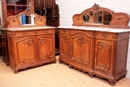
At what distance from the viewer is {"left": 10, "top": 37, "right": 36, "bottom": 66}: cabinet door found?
2.83 m

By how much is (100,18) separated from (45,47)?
4.71ft

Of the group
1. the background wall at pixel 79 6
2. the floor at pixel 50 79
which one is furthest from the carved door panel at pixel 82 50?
the background wall at pixel 79 6

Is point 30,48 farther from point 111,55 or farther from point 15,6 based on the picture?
point 111,55

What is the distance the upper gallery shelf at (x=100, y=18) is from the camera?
2520 mm

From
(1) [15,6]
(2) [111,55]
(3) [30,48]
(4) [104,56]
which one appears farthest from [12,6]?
(2) [111,55]

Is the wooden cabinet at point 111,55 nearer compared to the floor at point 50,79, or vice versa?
the wooden cabinet at point 111,55

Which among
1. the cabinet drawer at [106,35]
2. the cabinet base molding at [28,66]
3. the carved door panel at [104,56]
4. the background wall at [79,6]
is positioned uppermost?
the background wall at [79,6]

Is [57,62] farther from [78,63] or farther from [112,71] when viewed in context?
[112,71]

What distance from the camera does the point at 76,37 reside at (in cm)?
290

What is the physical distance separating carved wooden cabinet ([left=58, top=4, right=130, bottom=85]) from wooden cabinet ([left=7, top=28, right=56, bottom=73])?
382mm

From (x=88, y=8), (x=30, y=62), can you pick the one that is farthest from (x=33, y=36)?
(x=88, y=8)

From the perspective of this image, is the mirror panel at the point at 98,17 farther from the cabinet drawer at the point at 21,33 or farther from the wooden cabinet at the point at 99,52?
the cabinet drawer at the point at 21,33

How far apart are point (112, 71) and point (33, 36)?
1.79 meters

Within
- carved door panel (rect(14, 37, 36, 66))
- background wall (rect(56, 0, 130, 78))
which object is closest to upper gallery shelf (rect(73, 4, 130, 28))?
background wall (rect(56, 0, 130, 78))
